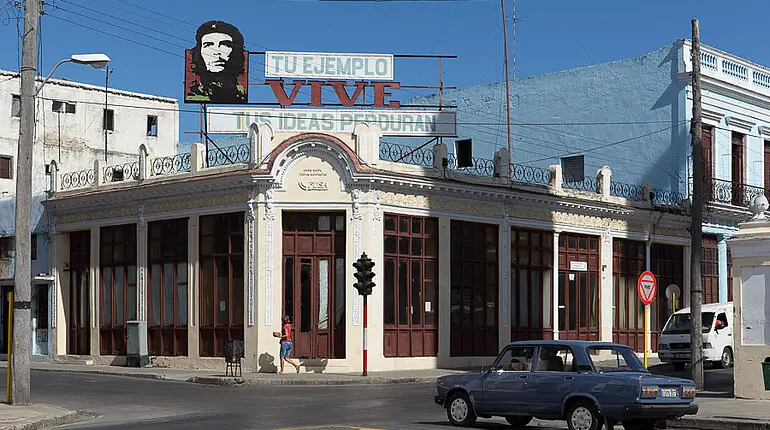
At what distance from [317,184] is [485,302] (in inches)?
291

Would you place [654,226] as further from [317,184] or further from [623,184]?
[317,184]

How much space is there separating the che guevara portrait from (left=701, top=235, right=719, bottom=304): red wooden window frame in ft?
62.9

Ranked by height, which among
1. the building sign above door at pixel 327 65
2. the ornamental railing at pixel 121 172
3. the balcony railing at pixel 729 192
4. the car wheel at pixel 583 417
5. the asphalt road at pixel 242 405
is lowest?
the asphalt road at pixel 242 405

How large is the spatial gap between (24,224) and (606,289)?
2438 centimetres

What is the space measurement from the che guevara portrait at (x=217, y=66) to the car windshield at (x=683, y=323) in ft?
50.1

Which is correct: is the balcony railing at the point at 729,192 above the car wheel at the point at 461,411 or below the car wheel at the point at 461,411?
above

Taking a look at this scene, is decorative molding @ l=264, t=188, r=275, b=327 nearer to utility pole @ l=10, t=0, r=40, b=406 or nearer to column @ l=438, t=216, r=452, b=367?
column @ l=438, t=216, r=452, b=367

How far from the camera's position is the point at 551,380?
55.8 feet

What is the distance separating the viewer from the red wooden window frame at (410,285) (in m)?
33.2

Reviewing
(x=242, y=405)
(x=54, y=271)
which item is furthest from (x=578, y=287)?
(x=242, y=405)

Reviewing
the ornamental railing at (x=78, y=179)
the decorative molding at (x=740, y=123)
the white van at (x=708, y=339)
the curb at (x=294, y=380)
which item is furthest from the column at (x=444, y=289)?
the decorative molding at (x=740, y=123)

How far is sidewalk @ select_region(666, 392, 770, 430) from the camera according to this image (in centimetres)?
1795

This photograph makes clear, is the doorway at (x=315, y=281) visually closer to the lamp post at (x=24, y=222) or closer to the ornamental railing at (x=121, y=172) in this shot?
the ornamental railing at (x=121, y=172)

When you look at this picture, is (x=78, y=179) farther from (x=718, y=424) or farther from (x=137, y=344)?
(x=718, y=424)
